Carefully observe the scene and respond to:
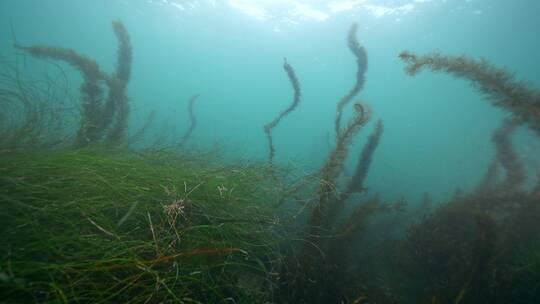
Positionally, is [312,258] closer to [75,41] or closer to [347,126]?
[347,126]

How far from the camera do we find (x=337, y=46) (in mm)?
42438

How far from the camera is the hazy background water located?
23.6 metres

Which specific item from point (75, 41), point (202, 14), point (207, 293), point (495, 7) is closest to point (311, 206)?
point (207, 293)

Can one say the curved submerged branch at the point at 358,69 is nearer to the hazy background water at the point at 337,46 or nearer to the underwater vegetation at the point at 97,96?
the hazy background water at the point at 337,46

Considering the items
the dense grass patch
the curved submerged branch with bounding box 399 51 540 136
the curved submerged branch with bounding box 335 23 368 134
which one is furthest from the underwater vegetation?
the curved submerged branch with bounding box 399 51 540 136

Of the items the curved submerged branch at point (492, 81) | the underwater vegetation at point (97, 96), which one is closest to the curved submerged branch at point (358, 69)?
the curved submerged branch at point (492, 81)

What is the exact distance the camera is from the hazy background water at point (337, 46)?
23578 millimetres

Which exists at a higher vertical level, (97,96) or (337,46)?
(337,46)

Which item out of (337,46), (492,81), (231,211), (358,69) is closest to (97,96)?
(231,211)

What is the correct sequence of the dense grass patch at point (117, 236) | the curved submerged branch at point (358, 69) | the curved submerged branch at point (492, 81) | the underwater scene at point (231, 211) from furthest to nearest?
the curved submerged branch at point (358, 69)
the curved submerged branch at point (492, 81)
the underwater scene at point (231, 211)
the dense grass patch at point (117, 236)

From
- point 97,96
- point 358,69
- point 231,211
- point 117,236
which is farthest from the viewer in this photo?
point 358,69

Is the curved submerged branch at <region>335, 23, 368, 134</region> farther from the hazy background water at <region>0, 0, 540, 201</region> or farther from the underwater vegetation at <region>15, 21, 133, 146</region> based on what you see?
the underwater vegetation at <region>15, 21, 133, 146</region>

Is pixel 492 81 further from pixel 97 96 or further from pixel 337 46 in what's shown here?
pixel 337 46

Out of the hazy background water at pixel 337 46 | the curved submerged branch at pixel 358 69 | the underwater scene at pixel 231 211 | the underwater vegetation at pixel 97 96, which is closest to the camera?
the underwater scene at pixel 231 211
